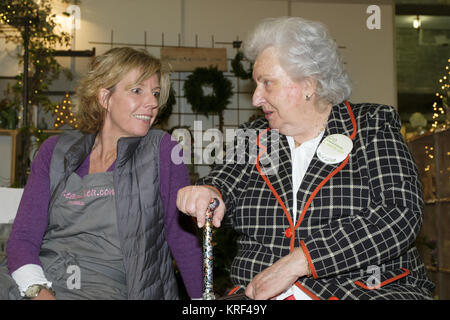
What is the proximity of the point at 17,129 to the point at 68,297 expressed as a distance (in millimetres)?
3234

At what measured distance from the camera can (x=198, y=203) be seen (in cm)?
144

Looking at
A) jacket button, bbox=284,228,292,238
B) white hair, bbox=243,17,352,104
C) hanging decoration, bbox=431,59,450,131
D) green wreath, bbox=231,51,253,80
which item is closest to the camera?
jacket button, bbox=284,228,292,238

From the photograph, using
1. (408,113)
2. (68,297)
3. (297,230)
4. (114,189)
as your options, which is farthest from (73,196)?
(408,113)

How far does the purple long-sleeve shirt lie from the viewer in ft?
5.98

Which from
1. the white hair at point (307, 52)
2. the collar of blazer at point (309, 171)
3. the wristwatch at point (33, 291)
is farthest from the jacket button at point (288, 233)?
the wristwatch at point (33, 291)

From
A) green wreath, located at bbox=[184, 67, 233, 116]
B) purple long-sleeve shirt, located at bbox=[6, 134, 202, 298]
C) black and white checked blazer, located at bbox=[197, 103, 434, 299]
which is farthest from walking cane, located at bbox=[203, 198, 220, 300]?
green wreath, located at bbox=[184, 67, 233, 116]

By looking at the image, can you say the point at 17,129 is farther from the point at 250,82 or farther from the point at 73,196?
the point at 73,196

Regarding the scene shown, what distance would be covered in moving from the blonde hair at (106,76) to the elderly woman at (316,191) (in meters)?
0.47

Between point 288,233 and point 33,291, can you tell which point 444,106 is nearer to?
point 288,233

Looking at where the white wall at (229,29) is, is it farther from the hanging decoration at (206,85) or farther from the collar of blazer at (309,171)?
the collar of blazer at (309,171)

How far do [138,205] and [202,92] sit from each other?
3499mm

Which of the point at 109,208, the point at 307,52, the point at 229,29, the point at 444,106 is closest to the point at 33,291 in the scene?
the point at 109,208

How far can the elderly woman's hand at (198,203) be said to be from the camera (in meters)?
1.43

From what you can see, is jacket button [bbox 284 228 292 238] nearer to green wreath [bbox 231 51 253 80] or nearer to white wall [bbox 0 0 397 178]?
green wreath [bbox 231 51 253 80]
